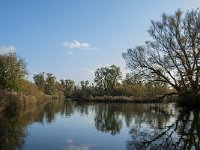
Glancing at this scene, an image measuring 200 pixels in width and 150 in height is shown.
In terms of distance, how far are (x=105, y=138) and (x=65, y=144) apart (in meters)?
2.53

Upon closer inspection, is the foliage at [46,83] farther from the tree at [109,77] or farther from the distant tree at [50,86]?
the tree at [109,77]

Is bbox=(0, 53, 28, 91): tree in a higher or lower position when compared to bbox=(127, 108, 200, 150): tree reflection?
higher

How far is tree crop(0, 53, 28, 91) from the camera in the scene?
42.3m

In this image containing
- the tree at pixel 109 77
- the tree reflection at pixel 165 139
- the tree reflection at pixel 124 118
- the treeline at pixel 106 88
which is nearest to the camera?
the tree reflection at pixel 165 139

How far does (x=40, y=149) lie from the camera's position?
1226 cm

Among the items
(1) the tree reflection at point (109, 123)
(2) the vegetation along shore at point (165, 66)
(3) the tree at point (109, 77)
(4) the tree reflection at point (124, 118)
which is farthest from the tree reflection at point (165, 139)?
(3) the tree at point (109, 77)

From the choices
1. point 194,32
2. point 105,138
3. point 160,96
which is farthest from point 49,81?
point 105,138

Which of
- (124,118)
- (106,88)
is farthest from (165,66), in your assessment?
(106,88)

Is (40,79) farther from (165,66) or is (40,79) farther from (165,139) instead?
(165,139)

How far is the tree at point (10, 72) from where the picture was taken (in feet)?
139

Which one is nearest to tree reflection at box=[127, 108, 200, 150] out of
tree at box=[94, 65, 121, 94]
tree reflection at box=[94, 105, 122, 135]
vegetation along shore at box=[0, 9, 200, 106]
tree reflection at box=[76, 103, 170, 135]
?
tree reflection at box=[94, 105, 122, 135]

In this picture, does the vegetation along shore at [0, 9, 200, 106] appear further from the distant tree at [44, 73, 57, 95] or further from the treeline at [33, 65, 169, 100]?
the distant tree at [44, 73, 57, 95]

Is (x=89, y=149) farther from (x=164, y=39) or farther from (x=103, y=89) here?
(x=103, y=89)

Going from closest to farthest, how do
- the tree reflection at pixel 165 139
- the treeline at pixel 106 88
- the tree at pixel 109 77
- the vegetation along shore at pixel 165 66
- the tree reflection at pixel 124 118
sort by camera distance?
the tree reflection at pixel 165 139 → the tree reflection at pixel 124 118 → the vegetation along shore at pixel 165 66 → the treeline at pixel 106 88 → the tree at pixel 109 77
